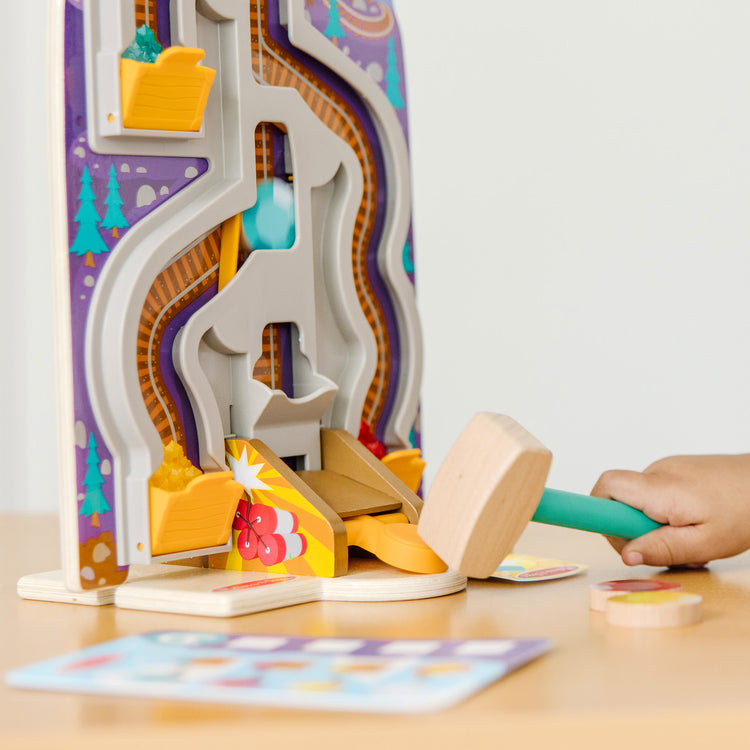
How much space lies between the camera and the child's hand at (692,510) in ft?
2.52

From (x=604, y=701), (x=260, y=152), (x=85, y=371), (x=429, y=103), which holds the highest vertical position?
(x=429, y=103)

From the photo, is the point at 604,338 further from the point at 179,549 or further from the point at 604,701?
the point at 604,701

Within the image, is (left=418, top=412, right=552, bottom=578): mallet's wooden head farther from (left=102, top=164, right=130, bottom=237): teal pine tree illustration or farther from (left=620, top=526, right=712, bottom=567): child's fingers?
(left=102, top=164, right=130, bottom=237): teal pine tree illustration

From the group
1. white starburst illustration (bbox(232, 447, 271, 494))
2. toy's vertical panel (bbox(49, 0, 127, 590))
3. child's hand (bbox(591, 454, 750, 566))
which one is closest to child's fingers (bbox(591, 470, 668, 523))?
child's hand (bbox(591, 454, 750, 566))

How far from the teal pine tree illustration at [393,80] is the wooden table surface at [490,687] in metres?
0.41

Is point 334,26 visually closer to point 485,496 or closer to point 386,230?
point 386,230

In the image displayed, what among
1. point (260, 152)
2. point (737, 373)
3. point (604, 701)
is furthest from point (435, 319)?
point (604, 701)

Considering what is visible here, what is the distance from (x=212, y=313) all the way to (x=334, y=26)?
28cm

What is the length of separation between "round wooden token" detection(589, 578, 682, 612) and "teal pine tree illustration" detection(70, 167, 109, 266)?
35 cm

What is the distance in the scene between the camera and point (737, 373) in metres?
1.83

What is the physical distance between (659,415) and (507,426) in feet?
4.22

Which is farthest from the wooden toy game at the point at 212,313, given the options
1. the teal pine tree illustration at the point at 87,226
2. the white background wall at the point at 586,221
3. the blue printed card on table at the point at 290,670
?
the white background wall at the point at 586,221

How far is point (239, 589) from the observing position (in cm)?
68

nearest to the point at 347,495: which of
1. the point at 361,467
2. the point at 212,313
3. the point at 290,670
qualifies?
the point at 361,467
